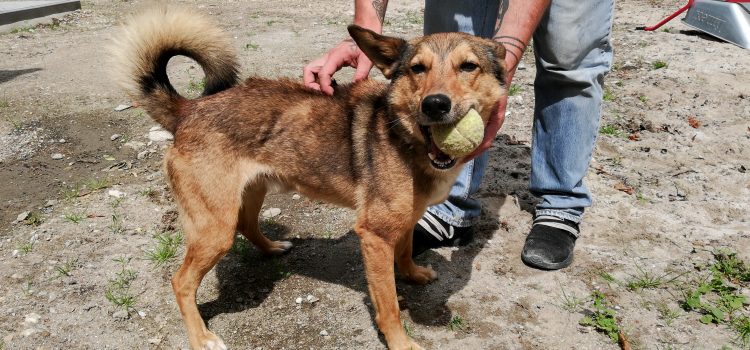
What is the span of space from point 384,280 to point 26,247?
243 cm

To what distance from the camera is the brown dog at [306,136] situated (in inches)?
106

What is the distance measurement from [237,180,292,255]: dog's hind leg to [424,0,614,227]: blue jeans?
1035 mm

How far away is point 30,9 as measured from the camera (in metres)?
9.03

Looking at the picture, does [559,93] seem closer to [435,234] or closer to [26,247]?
[435,234]

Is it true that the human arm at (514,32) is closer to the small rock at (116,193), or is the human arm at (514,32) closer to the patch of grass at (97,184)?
the small rock at (116,193)

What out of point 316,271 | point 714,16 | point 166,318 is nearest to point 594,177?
point 316,271

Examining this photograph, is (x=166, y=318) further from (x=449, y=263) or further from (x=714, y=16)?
(x=714, y=16)

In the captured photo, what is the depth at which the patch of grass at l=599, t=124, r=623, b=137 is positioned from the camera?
5.07m

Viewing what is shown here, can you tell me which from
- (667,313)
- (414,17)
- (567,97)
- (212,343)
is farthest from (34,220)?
(414,17)

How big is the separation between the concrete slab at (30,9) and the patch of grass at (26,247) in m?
6.67

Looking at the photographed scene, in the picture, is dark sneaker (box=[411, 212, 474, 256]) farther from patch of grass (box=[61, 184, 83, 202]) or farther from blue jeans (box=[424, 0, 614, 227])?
patch of grass (box=[61, 184, 83, 202])

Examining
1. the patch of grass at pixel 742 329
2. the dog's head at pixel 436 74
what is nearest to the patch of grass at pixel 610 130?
the patch of grass at pixel 742 329

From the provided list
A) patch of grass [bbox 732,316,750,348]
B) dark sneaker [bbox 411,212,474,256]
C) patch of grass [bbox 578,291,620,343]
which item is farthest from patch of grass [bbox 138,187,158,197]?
patch of grass [bbox 732,316,750,348]

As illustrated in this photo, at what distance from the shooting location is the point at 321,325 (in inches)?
121
